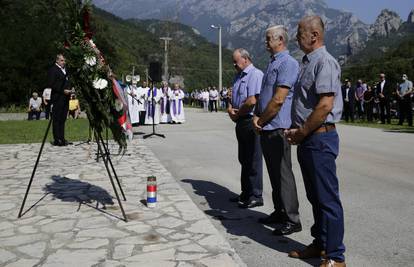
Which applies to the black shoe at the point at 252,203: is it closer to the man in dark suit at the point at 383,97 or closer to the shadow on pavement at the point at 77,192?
the shadow on pavement at the point at 77,192

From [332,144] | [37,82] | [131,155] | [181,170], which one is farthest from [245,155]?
[37,82]

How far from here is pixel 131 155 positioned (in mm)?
11133

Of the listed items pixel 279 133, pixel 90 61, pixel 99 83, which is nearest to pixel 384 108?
pixel 279 133

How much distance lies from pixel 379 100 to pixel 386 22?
476 feet

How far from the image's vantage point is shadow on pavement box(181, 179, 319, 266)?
499 centimetres

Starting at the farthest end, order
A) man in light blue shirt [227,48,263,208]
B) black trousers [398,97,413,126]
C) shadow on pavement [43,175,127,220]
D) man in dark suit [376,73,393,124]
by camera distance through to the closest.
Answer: man in dark suit [376,73,393,124], black trousers [398,97,413,126], shadow on pavement [43,175,127,220], man in light blue shirt [227,48,263,208]

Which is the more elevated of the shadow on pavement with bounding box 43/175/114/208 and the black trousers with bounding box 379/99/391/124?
the black trousers with bounding box 379/99/391/124

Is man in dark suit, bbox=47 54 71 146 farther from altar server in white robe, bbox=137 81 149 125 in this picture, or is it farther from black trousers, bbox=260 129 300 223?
altar server in white robe, bbox=137 81 149 125

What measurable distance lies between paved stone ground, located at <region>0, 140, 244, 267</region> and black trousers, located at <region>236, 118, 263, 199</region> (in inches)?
31.8

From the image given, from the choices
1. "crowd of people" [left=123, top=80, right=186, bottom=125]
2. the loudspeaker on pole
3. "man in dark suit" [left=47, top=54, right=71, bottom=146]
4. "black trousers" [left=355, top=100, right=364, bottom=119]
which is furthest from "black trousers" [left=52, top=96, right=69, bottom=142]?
"black trousers" [left=355, top=100, right=364, bottom=119]

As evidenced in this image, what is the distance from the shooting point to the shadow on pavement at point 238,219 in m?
4.99

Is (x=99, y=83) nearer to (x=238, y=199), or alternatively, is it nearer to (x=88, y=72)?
(x=88, y=72)

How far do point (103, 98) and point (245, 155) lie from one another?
1.98 meters

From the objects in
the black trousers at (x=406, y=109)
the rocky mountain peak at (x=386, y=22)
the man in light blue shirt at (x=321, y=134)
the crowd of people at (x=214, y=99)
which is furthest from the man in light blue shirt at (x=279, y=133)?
the rocky mountain peak at (x=386, y=22)
